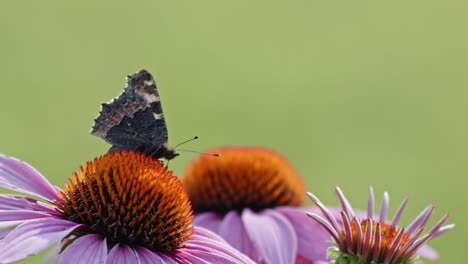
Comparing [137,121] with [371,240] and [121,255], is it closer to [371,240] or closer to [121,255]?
[121,255]

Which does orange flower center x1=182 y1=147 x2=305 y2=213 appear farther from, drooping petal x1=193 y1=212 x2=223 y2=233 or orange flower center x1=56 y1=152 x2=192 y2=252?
orange flower center x1=56 y1=152 x2=192 y2=252

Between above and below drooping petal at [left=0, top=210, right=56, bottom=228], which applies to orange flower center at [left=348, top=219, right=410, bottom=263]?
below

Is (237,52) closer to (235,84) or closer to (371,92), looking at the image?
(235,84)

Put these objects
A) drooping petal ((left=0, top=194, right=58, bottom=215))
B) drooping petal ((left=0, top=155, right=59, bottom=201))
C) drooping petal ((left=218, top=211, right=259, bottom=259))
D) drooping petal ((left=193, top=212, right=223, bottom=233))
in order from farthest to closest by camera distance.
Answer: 1. drooping petal ((left=193, top=212, right=223, bottom=233))
2. drooping petal ((left=218, top=211, right=259, bottom=259))
3. drooping petal ((left=0, top=155, right=59, bottom=201))
4. drooping petal ((left=0, top=194, right=58, bottom=215))

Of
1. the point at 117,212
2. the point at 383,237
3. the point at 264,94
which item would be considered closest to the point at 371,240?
the point at 383,237

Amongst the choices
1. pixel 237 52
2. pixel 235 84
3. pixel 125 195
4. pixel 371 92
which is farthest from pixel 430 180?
pixel 125 195

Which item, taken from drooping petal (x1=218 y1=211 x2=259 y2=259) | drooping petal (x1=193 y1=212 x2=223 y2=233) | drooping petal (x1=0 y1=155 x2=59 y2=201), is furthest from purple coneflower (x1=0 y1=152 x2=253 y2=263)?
drooping petal (x1=193 y1=212 x2=223 y2=233)

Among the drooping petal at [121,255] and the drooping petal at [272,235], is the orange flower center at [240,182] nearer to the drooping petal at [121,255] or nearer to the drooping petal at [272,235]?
the drooping petal at [272,235]
